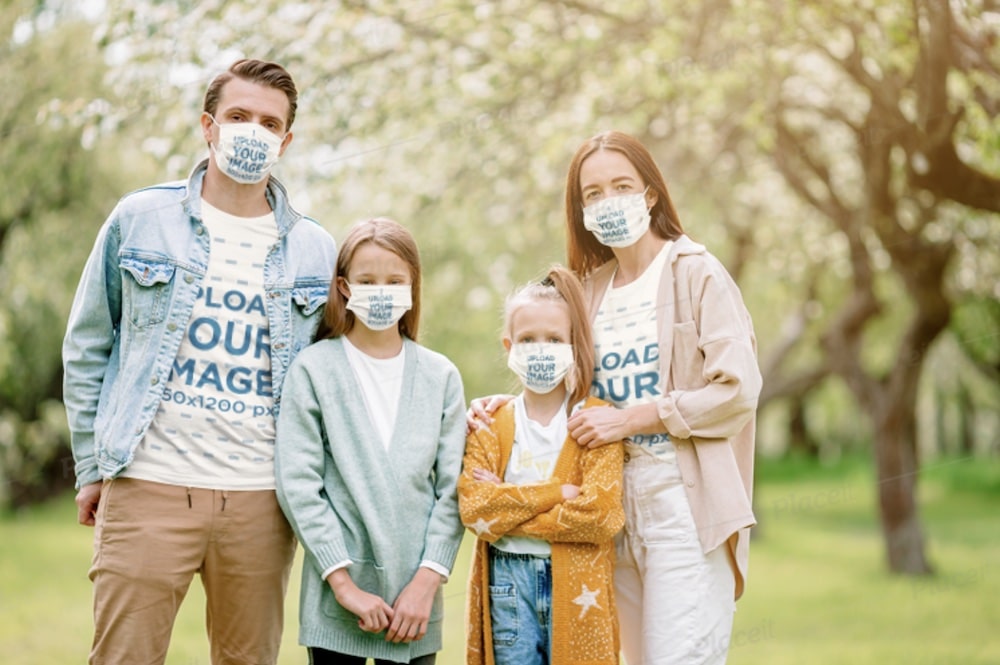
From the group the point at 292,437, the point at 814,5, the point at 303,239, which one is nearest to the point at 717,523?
the point at 292,437

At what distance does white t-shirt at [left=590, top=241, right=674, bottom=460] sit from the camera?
3.32 m

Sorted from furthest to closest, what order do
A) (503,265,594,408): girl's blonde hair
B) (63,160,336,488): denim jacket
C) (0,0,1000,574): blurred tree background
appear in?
1. (0,0,1000,574): blurred tree background
2. (503,265,594,408): girl's blonde hair
3. (63,160,336,488): denim jacket

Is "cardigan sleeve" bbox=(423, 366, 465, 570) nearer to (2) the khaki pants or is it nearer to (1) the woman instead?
(1) the woman

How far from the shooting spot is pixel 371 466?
312 cm

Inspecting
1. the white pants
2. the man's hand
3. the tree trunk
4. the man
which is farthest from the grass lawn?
the man's hand

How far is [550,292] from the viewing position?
3.38 m

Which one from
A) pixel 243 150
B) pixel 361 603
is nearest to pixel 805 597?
pixel 361 603

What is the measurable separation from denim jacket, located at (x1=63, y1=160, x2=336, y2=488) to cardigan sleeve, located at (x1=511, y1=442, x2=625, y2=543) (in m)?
0.85

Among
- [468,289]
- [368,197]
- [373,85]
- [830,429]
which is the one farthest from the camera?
[830,429]

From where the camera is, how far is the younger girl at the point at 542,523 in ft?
10.2

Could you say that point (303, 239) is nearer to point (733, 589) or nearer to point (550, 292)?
point (550, 292)

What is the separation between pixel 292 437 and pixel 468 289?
836 centimetres

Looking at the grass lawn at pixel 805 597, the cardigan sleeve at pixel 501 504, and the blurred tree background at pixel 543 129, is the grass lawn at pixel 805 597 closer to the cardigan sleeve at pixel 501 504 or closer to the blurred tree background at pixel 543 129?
the blurred tree background at pixel 543 129

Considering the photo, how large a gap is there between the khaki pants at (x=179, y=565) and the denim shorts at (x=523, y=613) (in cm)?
66
